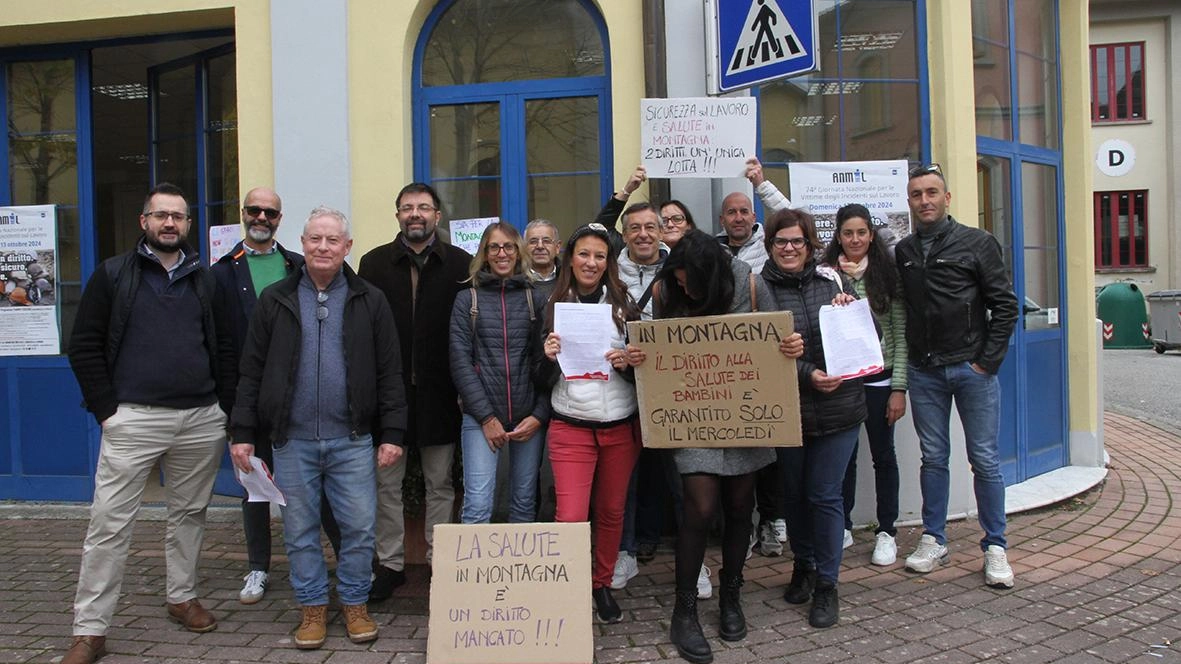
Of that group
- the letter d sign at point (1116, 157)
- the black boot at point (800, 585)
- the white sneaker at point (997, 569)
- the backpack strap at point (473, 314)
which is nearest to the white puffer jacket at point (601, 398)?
the backpack strap at point (473, 314)

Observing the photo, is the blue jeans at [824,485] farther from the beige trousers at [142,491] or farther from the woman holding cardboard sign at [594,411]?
the beige trousers at [142,491]

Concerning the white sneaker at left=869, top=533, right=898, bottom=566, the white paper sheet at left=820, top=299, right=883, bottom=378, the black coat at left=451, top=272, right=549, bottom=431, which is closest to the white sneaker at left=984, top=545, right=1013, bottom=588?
the white sneaker at left=869, top=533, right=898, bottom=566

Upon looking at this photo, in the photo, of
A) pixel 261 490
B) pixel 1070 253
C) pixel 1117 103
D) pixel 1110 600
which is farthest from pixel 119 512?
pixel 1117 103

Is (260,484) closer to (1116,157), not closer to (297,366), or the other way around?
(297,366)

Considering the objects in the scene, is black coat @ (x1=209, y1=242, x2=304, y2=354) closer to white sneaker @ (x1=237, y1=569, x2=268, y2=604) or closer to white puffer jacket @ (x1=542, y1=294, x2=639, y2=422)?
white sneaker @ (x1=237, y1=569, x2=268, y2=604)

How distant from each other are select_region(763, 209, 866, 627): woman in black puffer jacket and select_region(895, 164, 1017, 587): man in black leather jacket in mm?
682

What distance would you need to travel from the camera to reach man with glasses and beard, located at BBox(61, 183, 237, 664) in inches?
144

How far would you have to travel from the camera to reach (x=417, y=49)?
5.71 m

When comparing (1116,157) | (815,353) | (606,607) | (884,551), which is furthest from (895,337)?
(1116,157)

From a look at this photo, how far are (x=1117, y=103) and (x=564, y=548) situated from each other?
2683 centimetres

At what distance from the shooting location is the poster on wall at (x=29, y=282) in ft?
20.5

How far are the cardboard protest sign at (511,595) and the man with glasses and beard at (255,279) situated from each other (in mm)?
1094

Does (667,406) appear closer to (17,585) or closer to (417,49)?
(417,49)

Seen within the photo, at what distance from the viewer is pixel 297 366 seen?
3.62 meters
